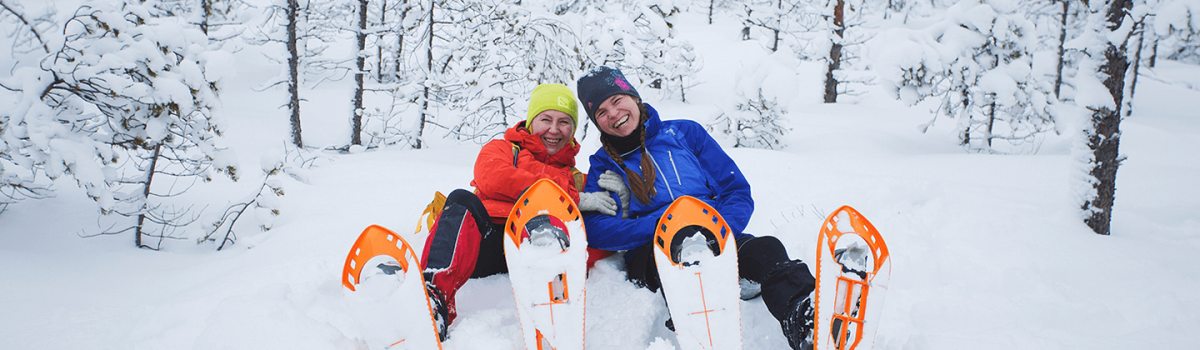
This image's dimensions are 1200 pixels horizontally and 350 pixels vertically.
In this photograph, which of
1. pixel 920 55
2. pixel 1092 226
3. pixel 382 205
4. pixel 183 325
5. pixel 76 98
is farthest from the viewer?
pixel 920 55

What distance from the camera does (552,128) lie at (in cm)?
265

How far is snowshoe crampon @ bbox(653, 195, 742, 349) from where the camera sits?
1639 millimetres

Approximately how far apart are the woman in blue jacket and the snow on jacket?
0.59ft

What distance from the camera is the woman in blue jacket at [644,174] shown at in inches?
87.9

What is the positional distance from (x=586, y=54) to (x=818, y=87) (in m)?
11.9

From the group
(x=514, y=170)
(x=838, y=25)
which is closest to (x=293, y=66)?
(x=514, y=170)

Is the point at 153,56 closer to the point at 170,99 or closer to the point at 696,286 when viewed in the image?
the point at 170,99

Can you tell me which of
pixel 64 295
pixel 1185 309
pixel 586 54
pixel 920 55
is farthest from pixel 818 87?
pixel 64 295

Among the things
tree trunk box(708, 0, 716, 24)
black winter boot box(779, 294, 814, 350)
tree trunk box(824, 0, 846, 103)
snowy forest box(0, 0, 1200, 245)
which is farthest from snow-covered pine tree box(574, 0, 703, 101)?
tree trunk box(708, 0, 716, 24)

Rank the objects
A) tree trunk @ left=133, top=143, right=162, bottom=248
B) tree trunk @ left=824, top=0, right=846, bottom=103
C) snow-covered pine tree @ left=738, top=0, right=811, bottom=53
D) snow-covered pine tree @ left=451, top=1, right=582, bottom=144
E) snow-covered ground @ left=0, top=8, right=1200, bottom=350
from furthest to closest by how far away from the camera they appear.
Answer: snow-covered pine tree @ left=738, top=0, right=811, bottom=53 < tree trunk @ left=824, top=0, right=846, bottom=103 < snow-covered pine tree @ left=451, top=1, right=582, bottom=144 < tree trunk @ left=133, top=143, right=162, bottom=248 < snow-covered ground @ left=0, top=8, right=1200, bottom=350

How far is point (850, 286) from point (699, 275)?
1.58 ft

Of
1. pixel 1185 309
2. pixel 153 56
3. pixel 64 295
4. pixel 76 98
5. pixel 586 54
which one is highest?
pixel 586 54

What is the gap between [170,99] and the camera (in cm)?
278

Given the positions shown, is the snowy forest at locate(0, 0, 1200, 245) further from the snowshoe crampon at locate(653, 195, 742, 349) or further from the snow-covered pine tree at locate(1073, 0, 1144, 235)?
the snowshoe crampon at locate(653, 195, 742, 349)
